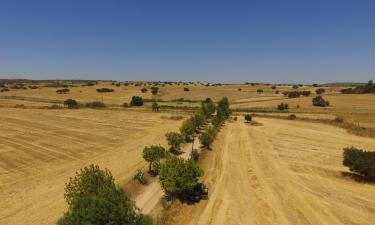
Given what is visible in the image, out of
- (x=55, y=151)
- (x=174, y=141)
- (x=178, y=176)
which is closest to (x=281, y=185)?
(x=178, y=176)

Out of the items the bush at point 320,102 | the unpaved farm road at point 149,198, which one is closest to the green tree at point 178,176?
the unpaved farm road at point 149,198

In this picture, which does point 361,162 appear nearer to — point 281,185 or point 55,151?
point 281,185

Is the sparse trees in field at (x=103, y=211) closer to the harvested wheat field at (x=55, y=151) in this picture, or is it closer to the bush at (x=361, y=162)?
the harvested wheat field at (x=55, y=151)

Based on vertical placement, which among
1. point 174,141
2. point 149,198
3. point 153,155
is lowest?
point 149,198

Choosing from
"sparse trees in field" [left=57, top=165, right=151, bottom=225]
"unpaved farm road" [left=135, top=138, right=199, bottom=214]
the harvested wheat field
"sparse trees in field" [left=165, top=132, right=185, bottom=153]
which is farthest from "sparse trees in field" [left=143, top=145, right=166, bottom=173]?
"sparse trees in field" [left=57, top=165, right=151, bottom=225]

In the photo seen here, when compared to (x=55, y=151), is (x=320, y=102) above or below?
above

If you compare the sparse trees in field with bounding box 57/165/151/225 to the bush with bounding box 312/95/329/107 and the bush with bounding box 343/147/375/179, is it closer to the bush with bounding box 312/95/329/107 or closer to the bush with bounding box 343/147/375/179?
the bush with bounding box 343/147/375/179
